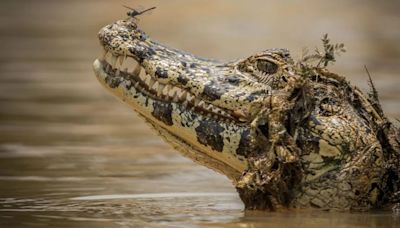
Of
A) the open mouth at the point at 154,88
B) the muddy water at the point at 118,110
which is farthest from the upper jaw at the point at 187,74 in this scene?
the muddy water at the point at 118,110

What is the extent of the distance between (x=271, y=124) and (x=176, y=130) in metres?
0.68

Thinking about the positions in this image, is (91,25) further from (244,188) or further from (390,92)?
(244,188)

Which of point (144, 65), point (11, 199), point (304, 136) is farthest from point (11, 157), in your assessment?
point (304, 136)

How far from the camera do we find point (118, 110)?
1412cm

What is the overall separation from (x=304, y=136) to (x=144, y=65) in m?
1.24

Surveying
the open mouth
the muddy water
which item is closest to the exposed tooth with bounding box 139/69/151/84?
the open mouth

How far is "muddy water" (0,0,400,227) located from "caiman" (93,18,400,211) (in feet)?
0.62

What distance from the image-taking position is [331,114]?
7812mm

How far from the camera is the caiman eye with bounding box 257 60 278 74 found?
26.3 feet

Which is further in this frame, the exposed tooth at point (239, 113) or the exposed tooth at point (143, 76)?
the exposed tooth at point (143, 76)

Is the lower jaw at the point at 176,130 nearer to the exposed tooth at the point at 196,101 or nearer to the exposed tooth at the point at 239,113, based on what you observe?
the exposed tooth at the point at 196,101

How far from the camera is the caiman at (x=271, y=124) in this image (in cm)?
766

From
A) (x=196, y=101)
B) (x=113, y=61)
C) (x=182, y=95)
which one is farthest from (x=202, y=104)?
(x=113, y=61)

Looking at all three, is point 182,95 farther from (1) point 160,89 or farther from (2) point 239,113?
(2) point 239,113
